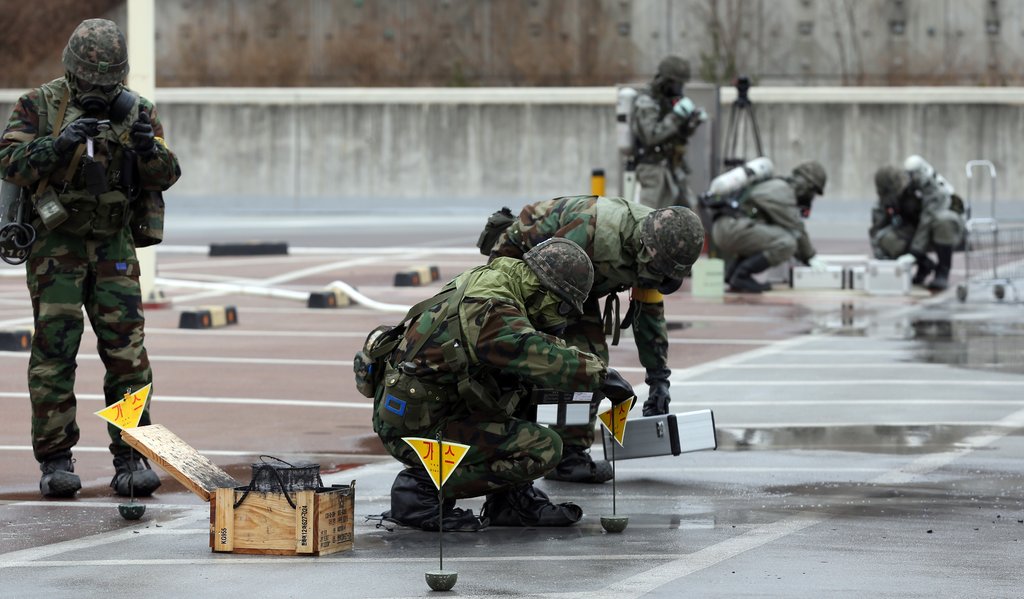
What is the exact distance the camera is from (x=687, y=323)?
1781 centimetres

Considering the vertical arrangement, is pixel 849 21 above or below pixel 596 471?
above

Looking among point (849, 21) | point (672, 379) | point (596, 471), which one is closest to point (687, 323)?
point (672, 379)

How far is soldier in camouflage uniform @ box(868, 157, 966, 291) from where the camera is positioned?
21.7 m

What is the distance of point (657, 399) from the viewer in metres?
9.34

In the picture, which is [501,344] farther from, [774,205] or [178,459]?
[774,205]

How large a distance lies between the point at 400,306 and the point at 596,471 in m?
9.65

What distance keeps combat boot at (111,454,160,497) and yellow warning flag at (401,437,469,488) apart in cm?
215

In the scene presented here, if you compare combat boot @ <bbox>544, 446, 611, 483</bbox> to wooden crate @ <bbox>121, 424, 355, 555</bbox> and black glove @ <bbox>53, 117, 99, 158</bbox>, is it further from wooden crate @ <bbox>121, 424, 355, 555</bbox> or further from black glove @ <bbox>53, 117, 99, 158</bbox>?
black glove @ <bbox>53, 117, 99, 158</bbox>

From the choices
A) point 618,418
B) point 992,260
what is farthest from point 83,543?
point 992,260

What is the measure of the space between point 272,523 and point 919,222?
15878 millimetres

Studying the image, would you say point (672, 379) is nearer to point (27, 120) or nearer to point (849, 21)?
point (27, 120)

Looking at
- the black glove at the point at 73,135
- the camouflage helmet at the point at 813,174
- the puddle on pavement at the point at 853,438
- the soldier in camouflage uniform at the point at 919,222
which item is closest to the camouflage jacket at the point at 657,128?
the camouflage helmet at the point at 813,174

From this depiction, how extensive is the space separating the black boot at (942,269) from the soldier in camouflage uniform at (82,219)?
14622mm

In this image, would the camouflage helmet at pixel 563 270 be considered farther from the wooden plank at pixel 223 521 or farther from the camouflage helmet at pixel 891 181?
the camouflage helmet at pixel 891 181
